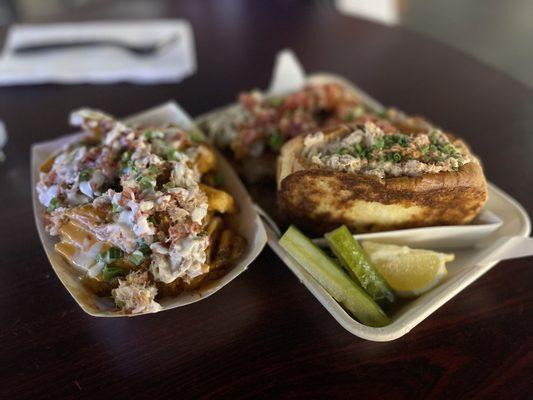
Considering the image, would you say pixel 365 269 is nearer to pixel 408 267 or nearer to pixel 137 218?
pixel 408 267

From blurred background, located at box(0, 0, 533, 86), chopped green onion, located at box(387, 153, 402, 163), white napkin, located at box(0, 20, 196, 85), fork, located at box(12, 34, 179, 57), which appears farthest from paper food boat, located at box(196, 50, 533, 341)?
blurred background, located at box(0, 0, 533, 86)

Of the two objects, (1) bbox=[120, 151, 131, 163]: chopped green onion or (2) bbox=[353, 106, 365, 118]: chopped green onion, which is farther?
(2) bbox=[353, 106, 365, 118]: chopped green onion

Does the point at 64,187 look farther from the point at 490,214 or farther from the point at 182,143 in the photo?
the point at 490,214

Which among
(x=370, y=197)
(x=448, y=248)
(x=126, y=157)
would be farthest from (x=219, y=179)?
(x=448, y=248)

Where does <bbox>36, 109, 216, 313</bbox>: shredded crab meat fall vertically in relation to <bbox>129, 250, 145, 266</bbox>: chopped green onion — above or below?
above

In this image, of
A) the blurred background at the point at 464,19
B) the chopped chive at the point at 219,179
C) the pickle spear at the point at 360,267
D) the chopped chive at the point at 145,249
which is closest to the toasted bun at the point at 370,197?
the pickle spear at the point at 360,267

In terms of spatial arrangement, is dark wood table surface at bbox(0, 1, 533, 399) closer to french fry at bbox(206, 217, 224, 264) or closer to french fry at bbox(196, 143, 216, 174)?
french fry at bbox(206, 217, 224, 264)

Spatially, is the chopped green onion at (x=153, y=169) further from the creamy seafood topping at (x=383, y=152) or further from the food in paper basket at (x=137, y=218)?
the creamy seafood topping at (x=383, y=152)
